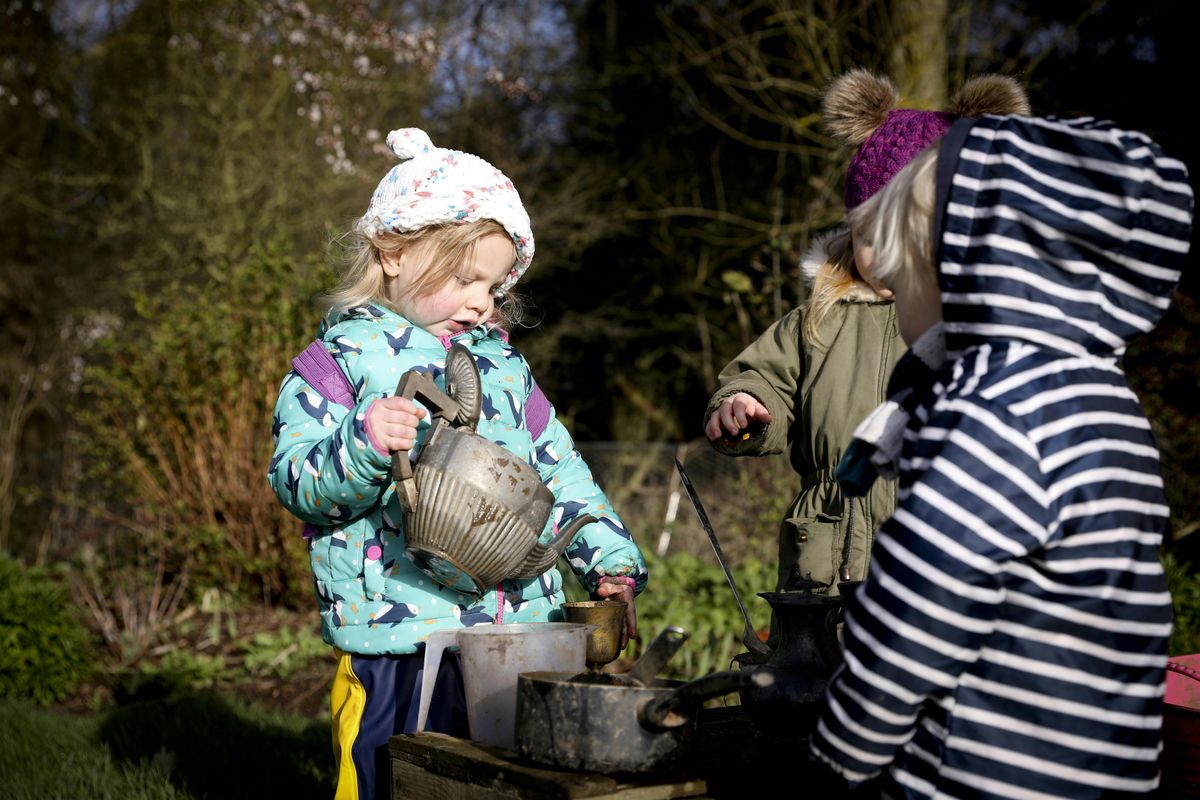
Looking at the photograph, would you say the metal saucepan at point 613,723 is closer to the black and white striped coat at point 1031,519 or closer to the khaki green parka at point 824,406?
the black and white striped coat at point 1031,519

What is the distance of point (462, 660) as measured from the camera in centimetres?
194

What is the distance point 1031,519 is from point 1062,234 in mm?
368

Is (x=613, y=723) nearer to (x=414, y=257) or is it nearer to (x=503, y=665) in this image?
(x=503, y=665)

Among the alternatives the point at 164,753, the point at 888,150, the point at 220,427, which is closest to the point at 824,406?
the point at 888,150

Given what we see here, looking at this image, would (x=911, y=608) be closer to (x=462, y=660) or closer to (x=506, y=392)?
(x=462, y=660)

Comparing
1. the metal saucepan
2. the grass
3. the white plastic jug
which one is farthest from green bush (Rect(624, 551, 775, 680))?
the metal saucepan

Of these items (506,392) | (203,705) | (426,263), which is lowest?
(203,705)

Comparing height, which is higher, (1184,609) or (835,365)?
(835,365)

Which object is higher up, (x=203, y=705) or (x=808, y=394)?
(x=808, y=394)

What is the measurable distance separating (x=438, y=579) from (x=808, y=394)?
97 cm

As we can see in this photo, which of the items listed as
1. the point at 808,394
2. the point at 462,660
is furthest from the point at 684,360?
the point at 462,660

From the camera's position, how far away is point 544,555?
2072 mm

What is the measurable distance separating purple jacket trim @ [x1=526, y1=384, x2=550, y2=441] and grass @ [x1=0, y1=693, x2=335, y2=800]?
5.55 feet

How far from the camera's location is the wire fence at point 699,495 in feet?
21.9
